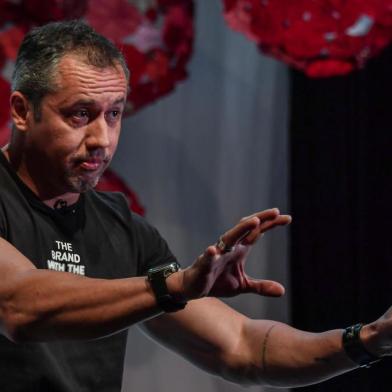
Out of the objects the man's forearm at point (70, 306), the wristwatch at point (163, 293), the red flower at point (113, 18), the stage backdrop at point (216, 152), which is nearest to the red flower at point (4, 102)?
the red flower at point (113, 18)

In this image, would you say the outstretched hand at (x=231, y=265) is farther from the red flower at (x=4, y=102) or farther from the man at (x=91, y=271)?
the red flower at (x=4, y=102)

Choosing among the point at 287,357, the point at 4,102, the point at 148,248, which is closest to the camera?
the point at 287,357

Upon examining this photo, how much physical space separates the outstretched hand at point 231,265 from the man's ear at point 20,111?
1.85 feet

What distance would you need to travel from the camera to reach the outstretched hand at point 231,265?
1.65m

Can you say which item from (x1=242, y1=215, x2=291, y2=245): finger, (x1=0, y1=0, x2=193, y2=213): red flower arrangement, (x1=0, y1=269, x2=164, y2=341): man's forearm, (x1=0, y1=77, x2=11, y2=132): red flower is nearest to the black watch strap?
Result: (x1=242, y1=215, x2=291, y2=245): finger

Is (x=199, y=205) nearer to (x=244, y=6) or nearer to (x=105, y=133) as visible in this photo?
(x=244, y=6)

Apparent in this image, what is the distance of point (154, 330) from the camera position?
2.30 metres

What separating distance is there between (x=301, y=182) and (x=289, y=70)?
43cm

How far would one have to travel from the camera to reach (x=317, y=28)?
262cm

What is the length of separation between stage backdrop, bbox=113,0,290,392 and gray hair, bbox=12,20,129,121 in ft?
5.37

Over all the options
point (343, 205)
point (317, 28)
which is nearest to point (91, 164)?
point (317, 28)

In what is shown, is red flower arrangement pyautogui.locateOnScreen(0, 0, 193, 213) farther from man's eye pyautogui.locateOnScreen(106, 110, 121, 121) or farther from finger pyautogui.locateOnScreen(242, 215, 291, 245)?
finger pyautogui.locateOnScreen(242, 215, 291, 245)

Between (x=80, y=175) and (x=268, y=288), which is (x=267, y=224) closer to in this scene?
(x=268, y=288)

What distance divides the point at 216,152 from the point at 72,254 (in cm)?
171
